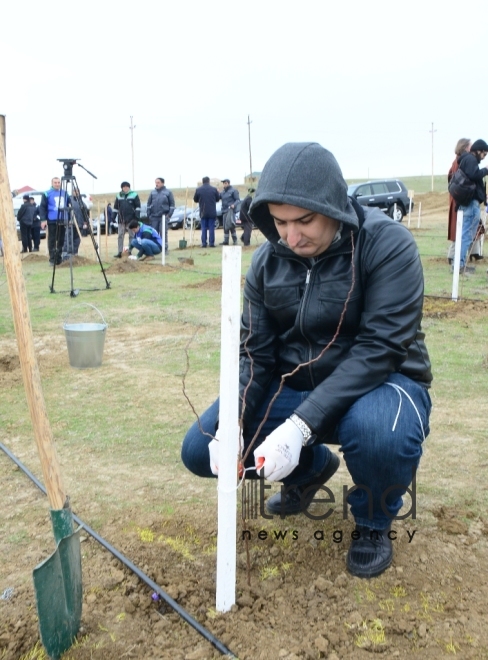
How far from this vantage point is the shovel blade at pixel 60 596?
1.84 meters

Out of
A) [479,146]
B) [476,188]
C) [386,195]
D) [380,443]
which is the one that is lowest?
[380,443]

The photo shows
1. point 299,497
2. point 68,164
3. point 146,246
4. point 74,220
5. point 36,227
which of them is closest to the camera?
point 299,497

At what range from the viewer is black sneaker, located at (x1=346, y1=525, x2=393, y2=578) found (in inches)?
87.3

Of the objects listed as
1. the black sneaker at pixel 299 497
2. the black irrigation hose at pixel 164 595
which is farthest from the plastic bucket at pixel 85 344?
the black sneaker at pixel 299 497

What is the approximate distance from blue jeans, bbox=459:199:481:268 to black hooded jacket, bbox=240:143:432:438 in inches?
265

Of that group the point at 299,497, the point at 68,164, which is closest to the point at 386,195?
the point at 68,164

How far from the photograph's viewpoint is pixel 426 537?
8.07 ft

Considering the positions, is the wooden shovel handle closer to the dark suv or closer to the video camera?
the video camera

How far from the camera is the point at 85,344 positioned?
511cm

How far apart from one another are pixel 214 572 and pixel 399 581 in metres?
0.61

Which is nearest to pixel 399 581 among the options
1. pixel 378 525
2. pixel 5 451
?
pixel 378 525

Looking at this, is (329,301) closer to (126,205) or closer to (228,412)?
(228,412)

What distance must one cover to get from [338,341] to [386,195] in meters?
20.3

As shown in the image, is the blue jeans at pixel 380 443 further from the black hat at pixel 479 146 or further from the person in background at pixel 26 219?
the person in background at pixel 26 219
